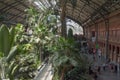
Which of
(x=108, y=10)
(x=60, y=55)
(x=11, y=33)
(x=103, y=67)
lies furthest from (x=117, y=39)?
(x=11, y=33)

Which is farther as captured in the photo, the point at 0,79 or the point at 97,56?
the point at 97,56

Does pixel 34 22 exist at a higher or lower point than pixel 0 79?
higher

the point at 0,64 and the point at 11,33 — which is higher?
the point at 11,33

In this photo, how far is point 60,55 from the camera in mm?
11258

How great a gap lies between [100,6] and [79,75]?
66.7 feet

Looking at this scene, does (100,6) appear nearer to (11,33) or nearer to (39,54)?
(39,54)

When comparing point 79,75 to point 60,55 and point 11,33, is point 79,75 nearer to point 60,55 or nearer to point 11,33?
point 60,55

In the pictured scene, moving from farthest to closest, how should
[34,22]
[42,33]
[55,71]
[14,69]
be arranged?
[34,22] < [42,33] < [55,71] < [14,69]

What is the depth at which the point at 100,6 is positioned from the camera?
3244cm

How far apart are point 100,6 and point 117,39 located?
6224 mm

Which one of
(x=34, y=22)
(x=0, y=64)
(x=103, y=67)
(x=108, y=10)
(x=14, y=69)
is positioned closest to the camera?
(x=0, y=64)

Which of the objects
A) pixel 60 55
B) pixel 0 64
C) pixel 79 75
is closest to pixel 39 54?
pixel 79 75

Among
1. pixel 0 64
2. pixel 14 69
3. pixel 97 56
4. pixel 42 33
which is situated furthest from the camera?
pixel 97 56

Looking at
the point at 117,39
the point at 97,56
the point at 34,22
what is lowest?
the point at 97,56
